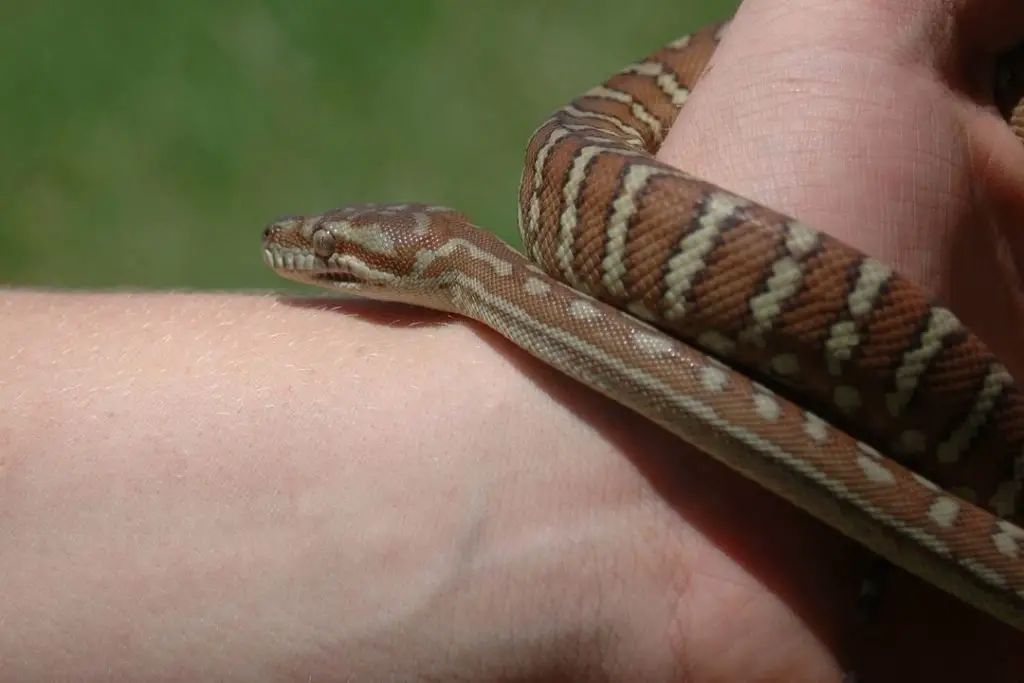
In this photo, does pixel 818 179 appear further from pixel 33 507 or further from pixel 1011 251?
pixel 33 507

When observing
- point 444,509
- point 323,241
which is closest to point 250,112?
point 323,241

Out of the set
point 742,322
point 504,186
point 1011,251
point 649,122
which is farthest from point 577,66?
point 742,322

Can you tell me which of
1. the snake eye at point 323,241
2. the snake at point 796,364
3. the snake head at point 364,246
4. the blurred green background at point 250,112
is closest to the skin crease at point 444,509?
the snake at point 796,364

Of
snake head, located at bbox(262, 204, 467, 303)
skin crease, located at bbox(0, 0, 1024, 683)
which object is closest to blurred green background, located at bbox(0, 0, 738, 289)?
snake head, located at bbox(262, 204, 467, 303)

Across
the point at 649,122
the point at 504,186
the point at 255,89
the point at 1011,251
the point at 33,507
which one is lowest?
the point at 33,507

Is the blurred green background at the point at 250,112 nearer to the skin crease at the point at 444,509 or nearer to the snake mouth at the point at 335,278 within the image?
the snake mouth at the point at 335,278
